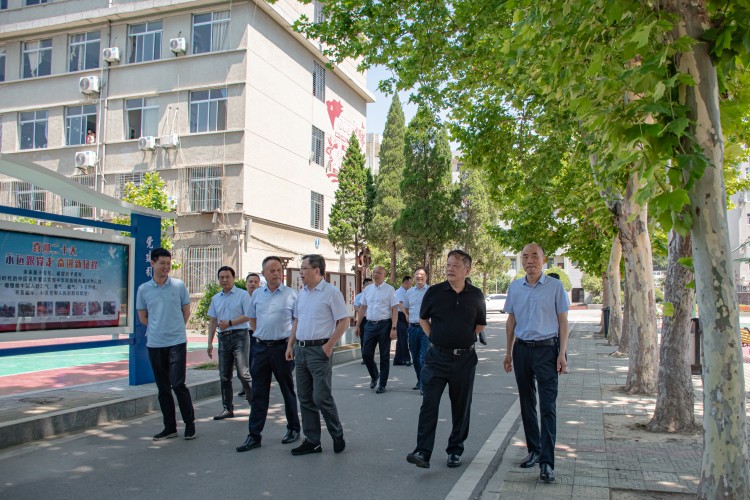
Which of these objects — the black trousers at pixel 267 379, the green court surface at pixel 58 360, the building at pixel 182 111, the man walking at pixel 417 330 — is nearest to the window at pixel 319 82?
the building at pixel 182 111

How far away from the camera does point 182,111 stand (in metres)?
27.3

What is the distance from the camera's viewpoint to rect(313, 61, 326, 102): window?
32.3 m

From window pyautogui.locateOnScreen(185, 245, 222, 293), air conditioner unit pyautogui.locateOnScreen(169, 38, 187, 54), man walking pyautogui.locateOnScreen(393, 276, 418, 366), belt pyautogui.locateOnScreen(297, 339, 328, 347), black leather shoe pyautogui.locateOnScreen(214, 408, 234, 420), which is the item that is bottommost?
black leather shoe pyautogui.locateOnScreen(214, 408, 234, 420)

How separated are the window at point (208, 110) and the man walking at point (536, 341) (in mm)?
22593

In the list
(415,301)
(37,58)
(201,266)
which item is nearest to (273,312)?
(415,301)

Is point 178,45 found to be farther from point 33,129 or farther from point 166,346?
point 166,346

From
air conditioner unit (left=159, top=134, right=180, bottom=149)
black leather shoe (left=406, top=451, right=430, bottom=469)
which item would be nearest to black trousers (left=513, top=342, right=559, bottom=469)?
black leather shoe (left=406, top=451, right=430, bottom=469)

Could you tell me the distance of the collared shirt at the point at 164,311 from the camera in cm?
683

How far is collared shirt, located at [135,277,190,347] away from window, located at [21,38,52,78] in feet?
89.5

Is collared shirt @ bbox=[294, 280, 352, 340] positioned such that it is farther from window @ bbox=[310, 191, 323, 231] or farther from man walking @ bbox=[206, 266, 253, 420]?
window @ bbox=[310, 191, 323, 231]

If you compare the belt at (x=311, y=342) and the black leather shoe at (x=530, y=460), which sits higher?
Result: the belt at (x=311, y=342)

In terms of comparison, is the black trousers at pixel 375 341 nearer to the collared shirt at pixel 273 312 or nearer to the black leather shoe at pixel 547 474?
the collared shirt at pixel 273 312

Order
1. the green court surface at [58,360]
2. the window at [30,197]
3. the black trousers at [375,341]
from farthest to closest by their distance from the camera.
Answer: the window at [30,197] → the green court surface at [58,360] → the black trousers at [375,341]

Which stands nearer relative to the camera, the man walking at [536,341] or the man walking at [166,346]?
the man walking at [536,341]
